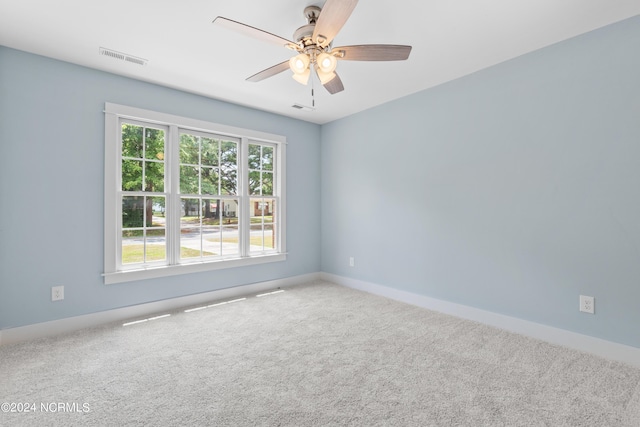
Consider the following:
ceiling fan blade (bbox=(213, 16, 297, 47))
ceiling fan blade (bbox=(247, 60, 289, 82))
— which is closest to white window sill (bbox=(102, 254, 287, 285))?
ceiling fan blade (bbox=(247, 60, 289, 82))

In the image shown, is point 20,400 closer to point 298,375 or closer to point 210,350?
point 210,350

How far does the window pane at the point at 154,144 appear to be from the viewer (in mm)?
3473

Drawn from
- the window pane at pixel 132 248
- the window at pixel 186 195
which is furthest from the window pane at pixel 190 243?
the window pane at pixel 132 248

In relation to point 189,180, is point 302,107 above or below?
above

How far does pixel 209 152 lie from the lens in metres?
3.96

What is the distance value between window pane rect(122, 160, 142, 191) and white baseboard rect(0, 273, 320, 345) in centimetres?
132

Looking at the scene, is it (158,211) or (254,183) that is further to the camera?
(254,183)

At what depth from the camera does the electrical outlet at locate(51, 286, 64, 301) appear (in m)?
2.85

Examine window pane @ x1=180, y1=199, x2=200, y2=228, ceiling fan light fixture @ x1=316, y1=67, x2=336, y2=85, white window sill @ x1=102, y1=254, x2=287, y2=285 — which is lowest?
white window sill @ x1=102, y1=254, x2=287, y2=285

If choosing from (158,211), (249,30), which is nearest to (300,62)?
(249,30)

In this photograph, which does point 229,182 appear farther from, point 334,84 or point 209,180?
point 334,84

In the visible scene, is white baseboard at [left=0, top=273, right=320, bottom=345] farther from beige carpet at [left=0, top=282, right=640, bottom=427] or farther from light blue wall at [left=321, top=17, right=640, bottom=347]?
light blue wall at [left=321, top=17, right=640, bottom=347]

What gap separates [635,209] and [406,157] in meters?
2.15

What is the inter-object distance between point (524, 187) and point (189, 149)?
376cm
